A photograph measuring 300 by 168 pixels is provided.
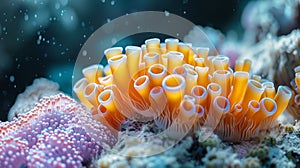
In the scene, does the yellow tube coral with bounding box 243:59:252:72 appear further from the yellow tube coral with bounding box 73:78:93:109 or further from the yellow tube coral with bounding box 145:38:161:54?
the yellow tube coral with bounding box 73:78:93:109

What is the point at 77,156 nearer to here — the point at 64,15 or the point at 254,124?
the point at 254,124

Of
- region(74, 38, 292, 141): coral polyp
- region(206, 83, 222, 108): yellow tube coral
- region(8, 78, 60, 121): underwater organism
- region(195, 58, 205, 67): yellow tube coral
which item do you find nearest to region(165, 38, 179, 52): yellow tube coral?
region(74, 38, 292, 141): coral polyp

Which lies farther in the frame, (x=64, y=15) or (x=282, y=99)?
(x=64, y=15)

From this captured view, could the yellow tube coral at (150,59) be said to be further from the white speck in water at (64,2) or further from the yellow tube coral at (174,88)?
the white speck in water at (64,2)

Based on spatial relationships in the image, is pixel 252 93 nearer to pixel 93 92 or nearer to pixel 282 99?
pixel 282 99

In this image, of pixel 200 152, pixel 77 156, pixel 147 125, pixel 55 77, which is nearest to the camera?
pixel 200 152

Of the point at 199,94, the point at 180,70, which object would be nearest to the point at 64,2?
the point at 180,70

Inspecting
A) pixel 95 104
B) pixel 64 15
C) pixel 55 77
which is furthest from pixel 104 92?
pixel 64 15
